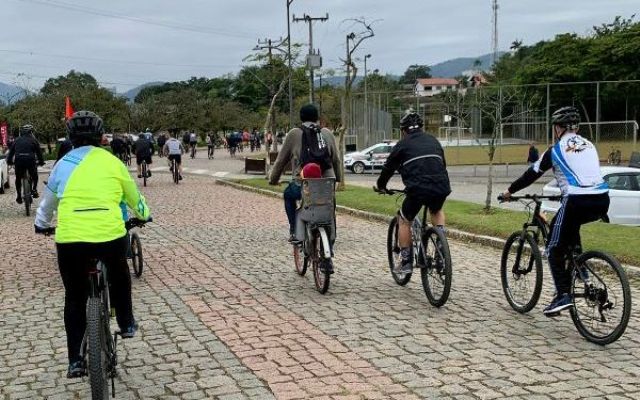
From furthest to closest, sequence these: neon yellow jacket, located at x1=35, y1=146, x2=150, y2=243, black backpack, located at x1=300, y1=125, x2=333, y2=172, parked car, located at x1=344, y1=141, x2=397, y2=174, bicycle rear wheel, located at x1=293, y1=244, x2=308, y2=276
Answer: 1. parked car, located at x1=344, y1=141, x2=397, y2=174
2. bicycle rear wheel, located at x1=293, y1=244, x2=308, y2=276
3. black backpack, located at x1=300, y1=125, x2=333, y2=172
4. neon yellow jacket, located at x1=35, y1=146, x2=150, y2=243

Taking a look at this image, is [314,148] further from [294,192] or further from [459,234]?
[459,234]

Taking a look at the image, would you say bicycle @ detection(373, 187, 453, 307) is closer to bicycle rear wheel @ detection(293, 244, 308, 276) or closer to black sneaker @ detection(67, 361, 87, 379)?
bicycle rear wheel @ detection(293, 244, 308, 276)

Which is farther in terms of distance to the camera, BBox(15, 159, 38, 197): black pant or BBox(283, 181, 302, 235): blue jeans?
BBox(15, 159, 38, 197): black pant

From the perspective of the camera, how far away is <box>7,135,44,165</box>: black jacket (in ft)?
48.3

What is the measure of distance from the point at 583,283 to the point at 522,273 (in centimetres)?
90

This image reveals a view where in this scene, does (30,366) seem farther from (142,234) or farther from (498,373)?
(142,234)

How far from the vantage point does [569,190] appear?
5578mm

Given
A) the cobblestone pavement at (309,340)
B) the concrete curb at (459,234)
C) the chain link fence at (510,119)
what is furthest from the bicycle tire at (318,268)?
the chain link fence at (510,119)

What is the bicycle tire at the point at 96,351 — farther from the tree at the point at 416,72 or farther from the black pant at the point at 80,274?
the tree at the point at 416,72

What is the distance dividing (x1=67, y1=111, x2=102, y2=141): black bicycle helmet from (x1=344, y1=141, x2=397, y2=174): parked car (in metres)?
29.7

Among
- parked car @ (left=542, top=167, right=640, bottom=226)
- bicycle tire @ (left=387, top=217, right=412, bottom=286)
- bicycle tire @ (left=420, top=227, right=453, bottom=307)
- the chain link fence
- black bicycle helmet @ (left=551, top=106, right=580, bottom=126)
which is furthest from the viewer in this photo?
the chain link fence

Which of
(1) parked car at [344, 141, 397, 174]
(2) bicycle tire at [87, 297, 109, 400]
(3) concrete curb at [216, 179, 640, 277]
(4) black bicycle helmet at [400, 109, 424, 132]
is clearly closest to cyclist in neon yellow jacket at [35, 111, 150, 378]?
(2) bicycle tire at [87, 297, 109, 400]

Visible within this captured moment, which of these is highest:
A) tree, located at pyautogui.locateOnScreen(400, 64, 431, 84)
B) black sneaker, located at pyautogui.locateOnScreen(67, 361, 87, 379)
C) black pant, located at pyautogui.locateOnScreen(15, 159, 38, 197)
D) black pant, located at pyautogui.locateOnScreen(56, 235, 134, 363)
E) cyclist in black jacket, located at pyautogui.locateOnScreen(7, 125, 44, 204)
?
tree, located at pyautogui.locateOnScreen(400, 64, 431, 84)

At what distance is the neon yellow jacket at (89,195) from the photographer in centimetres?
416
